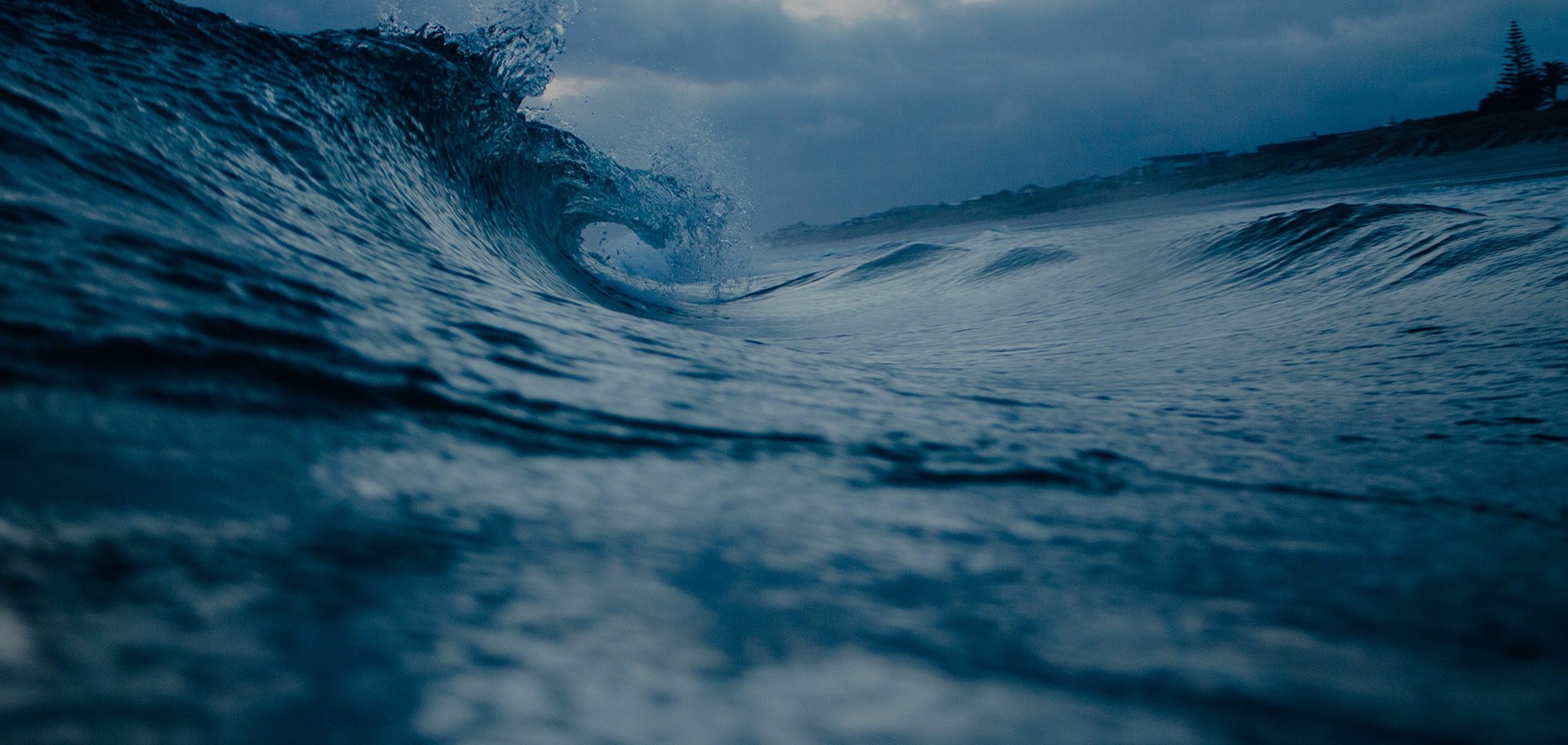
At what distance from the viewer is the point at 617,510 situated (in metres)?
0.71

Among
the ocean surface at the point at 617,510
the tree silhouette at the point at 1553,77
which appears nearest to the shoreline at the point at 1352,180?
the tree silhouette at the point at 1553,77

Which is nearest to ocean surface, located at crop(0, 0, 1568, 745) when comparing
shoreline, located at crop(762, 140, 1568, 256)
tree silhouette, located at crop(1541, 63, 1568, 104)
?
shoreline, located at crop(762, 140, 1568, 256)

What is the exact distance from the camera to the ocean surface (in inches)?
16.7

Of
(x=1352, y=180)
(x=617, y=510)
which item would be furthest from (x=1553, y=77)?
(x=617, y=510)

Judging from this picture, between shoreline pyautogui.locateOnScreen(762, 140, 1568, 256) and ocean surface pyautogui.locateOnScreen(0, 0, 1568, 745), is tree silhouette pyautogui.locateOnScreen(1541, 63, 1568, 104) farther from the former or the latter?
ocean surface pyautogui.locateOnScreen(0, 0, 1568, 745)

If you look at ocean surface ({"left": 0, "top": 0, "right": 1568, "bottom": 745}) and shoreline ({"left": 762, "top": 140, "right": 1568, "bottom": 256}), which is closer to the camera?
ocean surface ({"left": 0, "top": 0, "right": 1568, "bottom": 745})

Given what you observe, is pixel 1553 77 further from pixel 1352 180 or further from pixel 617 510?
pixel 617 510

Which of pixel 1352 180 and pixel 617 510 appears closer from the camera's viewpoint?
pixel 617 510

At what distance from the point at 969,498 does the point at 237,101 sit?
6.71 ft

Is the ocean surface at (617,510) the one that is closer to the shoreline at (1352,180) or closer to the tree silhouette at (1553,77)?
the shoreline at (1352,180)

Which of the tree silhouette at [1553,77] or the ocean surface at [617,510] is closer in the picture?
the ocean surface at [617,510]

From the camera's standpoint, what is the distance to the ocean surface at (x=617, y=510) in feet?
1.39

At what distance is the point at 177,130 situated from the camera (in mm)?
1488

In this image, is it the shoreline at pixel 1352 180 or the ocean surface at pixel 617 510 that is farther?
the shoreline at pixel 1352 180
